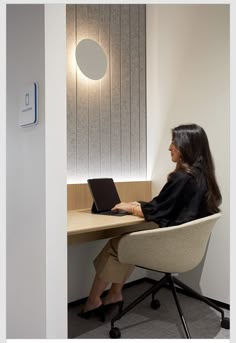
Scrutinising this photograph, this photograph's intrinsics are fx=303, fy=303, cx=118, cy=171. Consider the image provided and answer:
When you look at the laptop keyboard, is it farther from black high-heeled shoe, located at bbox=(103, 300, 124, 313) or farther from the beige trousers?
black high-heeled shoe, located at bbox=(103, 300, 124, 313)

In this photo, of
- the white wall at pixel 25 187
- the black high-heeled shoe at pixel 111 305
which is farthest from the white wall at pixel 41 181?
the black high-heeled shoe at pixel 111 305

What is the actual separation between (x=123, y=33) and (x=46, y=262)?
6.78 ft

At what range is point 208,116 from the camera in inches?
88.8

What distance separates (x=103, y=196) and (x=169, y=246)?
0.62m

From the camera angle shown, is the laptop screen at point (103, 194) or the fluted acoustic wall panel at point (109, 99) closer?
the laptop screen at point (103, 194)

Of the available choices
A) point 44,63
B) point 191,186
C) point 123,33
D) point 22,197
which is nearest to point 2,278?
point 22,197

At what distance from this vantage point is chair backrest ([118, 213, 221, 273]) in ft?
5.35

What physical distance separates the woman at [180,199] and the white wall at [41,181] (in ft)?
2.43

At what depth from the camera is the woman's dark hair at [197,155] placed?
183 cm

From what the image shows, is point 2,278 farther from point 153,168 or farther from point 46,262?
point 153,168

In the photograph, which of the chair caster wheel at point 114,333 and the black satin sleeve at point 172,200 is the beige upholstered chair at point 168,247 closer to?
the chair caster wheel at point 114,333

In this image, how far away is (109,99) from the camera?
242 cm

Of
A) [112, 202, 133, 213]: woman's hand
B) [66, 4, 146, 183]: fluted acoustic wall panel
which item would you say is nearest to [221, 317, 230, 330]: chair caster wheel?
[112, 202, 133, 213]: woman's hand

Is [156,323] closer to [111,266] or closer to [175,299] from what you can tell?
[175,299]
